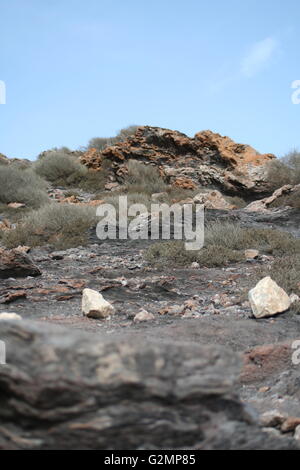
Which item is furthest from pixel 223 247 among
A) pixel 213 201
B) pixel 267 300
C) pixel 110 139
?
pixel 110 139

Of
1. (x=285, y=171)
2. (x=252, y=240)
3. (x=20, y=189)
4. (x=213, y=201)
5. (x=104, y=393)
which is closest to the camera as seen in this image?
(x=104, y=393)

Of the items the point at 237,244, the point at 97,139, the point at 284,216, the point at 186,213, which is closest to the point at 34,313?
the point at 237,244

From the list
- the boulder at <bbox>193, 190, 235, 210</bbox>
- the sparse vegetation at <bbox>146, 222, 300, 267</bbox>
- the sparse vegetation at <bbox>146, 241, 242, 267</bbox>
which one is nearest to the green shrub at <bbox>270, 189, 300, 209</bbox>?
the boulder at <bbox>193, 190, 235, 210</bbox>

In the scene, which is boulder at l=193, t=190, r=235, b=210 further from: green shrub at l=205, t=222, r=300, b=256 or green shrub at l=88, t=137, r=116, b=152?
green shrub at l=88, t=137, r=116, b=152

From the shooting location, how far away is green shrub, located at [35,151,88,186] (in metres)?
16.7

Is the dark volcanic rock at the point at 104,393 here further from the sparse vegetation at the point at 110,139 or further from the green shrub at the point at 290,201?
the sparse vegetation at the point at 110,139

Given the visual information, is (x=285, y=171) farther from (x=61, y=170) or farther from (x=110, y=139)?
(x=110, y=139)

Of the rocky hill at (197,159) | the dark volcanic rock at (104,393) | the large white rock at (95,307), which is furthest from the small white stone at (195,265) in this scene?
A: the rocky hill at (197,159)

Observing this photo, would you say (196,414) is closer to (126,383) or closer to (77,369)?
(126,383)

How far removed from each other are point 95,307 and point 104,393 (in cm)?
276

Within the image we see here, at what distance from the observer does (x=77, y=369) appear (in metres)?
1.67

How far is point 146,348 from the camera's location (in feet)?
5.82

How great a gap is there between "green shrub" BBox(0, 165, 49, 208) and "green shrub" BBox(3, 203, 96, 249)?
11.3ft
